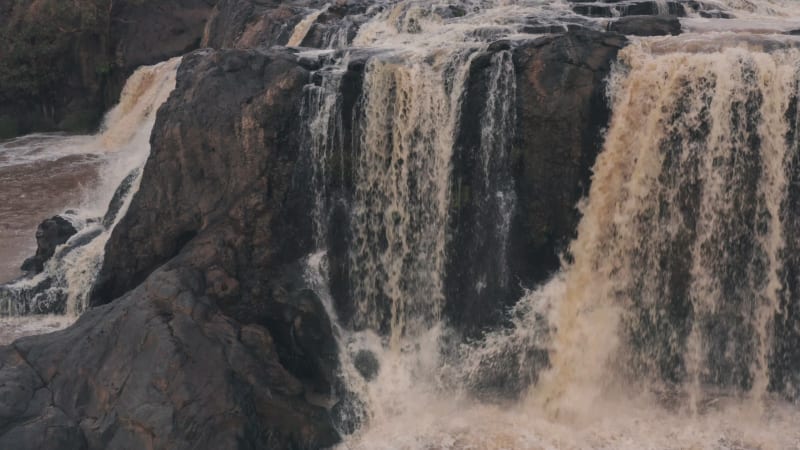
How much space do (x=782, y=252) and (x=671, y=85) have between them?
2910mm

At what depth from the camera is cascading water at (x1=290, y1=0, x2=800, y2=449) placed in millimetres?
12219

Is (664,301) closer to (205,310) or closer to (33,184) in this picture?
(205,310)

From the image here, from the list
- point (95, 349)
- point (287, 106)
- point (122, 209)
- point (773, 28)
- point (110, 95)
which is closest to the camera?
point (95, 349)

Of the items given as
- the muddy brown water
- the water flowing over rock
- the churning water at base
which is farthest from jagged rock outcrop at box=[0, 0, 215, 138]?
the churning water at base

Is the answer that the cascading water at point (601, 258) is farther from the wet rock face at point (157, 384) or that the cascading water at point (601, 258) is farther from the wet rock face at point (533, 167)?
the wet rock face at point (157, 384)

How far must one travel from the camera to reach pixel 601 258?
1293 cm

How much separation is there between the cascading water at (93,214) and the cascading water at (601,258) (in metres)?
4.98

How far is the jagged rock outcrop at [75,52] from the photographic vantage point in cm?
2683

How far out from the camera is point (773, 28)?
50.6ft

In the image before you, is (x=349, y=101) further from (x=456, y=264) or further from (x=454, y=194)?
(x=456, y=264)

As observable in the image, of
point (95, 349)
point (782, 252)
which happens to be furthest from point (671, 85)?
point (95, 349)

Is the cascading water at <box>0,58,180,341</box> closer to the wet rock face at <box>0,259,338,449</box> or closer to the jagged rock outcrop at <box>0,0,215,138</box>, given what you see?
the jagged rock outcrop at <box>0,0,215,138</box>

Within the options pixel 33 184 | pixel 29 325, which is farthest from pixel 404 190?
pixel 33 184

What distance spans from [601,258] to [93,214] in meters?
11.6
